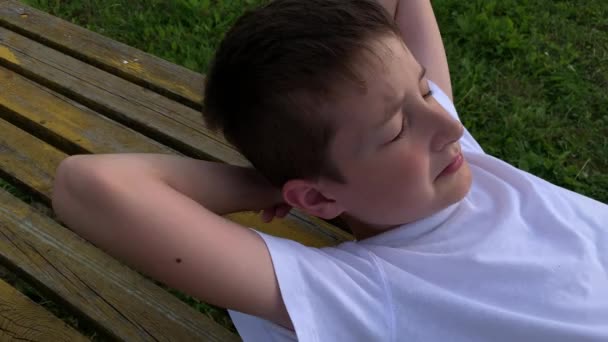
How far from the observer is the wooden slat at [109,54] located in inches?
99.1

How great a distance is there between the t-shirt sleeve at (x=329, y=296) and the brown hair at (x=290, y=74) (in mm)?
178

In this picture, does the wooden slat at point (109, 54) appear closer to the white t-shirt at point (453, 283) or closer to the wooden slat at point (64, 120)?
the wooden slat at point (64, 120)

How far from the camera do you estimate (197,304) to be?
2160mm

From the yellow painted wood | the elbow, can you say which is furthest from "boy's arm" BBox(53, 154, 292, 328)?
the yellow painted wood

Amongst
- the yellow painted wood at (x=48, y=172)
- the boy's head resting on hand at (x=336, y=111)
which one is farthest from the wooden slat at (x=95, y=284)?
the boy's head resting on hand at (x=336, y=111)

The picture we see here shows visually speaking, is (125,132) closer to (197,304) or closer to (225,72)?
(197,304)

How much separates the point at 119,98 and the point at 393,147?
4.96 feet

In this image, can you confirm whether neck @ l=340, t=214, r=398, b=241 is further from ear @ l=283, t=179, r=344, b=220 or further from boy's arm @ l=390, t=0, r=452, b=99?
boy's arm @ l=390, t=0, r=452, b=99

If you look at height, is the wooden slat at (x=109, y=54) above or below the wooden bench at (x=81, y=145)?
above

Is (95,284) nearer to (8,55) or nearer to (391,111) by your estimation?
(391,111)

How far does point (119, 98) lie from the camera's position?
245 cm

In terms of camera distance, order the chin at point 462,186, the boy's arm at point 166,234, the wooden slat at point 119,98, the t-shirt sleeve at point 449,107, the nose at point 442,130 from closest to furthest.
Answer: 1. the boy's arm at point 166,234
2. the nose at point 442,130
3. the chin at point 462,186
4. the t-shirt sleeve at point 449,107
5. the wooden slat at point 119,98

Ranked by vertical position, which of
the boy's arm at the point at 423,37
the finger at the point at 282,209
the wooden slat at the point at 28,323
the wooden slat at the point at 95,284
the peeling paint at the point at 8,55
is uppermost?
the boy's arm at the point at 423,37

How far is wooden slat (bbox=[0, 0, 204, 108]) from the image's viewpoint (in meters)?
2.52
